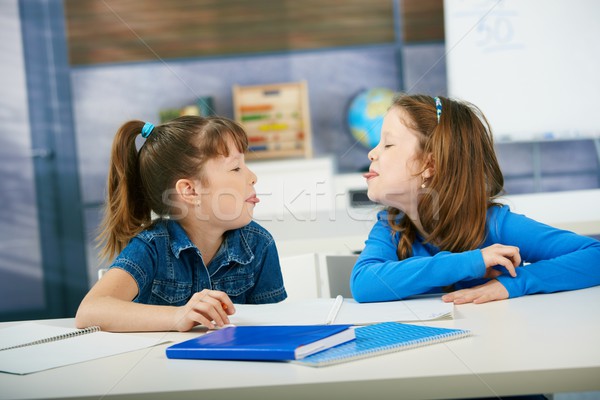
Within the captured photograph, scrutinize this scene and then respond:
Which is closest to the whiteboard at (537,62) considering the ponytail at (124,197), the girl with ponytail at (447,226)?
the girl with ponytail at (447,226)

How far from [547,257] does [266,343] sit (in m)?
0.76

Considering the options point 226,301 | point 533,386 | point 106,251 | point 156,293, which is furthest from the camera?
point 106,251

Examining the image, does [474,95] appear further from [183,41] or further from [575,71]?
[183,41]

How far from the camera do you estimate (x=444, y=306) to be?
1.09 meters

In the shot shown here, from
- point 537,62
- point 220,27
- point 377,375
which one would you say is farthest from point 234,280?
point 220,27

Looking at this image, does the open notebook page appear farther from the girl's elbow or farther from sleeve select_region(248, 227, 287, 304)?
sleeve select_region(248, 227, 287, 304)

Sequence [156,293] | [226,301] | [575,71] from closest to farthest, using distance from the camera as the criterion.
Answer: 1. [226,301]
2. [156,293]
3. [575,71]

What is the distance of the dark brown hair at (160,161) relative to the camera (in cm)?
156

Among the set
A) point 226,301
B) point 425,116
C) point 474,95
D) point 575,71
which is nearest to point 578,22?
point 575,71

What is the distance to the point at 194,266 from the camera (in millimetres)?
1499

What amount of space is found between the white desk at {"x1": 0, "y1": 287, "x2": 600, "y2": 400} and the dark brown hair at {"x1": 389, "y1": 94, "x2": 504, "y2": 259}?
1.88ft

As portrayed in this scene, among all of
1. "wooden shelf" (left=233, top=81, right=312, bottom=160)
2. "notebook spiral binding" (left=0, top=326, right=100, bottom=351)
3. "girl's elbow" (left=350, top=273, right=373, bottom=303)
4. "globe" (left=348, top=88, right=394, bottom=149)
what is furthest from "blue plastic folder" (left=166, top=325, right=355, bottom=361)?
"globe" (left=348, top=88, right=394, bottom=149)

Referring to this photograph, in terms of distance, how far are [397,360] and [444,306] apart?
357mm

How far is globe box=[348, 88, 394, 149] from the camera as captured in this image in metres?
4.42
